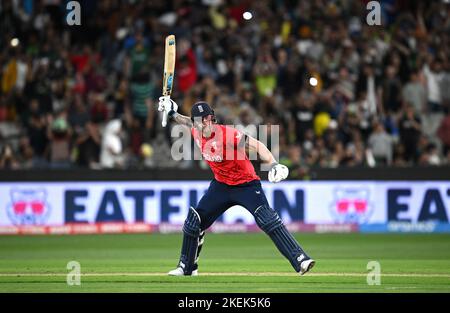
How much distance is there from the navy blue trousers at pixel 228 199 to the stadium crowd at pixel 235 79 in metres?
8.64

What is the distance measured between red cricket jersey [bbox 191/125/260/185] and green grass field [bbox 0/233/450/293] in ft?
4.24

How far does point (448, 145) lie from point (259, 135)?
4.27 m

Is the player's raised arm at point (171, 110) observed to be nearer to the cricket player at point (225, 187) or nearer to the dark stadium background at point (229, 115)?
the cricket player at point (225, 187)

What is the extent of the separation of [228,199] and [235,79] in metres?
10.4

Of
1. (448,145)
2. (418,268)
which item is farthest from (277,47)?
(418,268)

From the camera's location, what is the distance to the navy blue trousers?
41.2 ft

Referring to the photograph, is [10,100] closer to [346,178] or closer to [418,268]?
[346,178]

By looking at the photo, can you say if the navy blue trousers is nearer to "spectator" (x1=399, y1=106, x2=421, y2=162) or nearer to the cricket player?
the cricket player

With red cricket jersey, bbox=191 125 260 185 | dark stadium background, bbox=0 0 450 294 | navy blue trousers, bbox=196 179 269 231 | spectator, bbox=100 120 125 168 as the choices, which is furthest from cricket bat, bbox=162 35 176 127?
spectator, bbox=100 120 125 168

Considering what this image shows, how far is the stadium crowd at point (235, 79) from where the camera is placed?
21703 millimetres

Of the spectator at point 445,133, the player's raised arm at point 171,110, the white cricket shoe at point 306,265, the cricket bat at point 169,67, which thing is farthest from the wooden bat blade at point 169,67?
the spectator at point 445,133

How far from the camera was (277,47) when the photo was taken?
2314cm

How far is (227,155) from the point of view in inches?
492

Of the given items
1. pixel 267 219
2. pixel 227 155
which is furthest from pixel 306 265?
pixel 227 155
